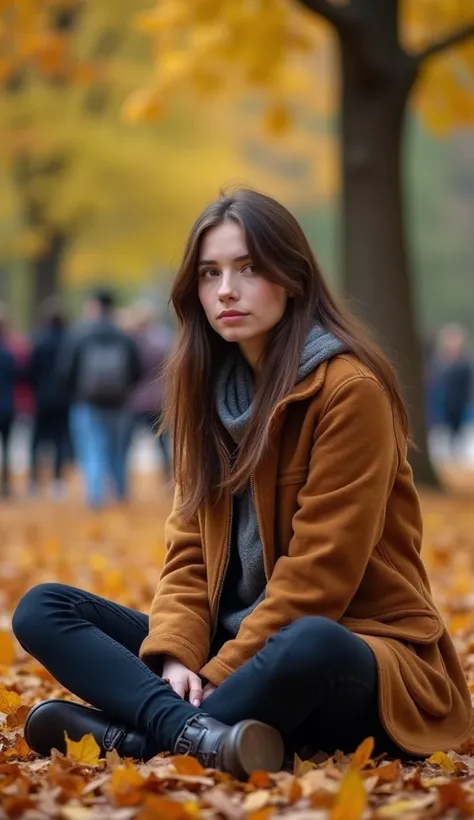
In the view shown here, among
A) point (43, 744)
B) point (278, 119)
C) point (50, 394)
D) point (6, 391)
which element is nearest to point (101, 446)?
point (6, 391)

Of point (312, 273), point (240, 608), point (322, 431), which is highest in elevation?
point (312, 273)

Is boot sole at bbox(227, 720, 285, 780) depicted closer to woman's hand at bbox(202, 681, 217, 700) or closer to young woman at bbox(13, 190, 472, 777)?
young woman at bbox(13, 190, 472, 777)

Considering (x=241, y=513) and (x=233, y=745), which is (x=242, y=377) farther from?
(x=233, y=745)

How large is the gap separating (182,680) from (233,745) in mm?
416

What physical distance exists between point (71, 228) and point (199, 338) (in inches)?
757

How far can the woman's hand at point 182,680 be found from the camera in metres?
3.70

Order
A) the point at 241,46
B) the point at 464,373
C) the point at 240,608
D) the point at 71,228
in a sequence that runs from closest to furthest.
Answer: the point at 240,608, the point at 241,46, the point at 464,373, the point at 71,228

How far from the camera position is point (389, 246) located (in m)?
12.1

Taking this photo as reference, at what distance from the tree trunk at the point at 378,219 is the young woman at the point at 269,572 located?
7861mm

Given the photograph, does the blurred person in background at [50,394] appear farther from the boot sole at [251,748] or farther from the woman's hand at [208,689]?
the boot sole at [251,748]

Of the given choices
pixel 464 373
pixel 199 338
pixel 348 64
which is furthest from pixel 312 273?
pixel 464 373

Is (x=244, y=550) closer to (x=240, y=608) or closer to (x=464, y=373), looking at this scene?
(x=240, y=608)

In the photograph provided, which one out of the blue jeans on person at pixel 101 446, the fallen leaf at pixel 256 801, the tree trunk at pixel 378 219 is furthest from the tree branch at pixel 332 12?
the fallen leaf at pixel 256 801

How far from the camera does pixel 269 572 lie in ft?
12.3
